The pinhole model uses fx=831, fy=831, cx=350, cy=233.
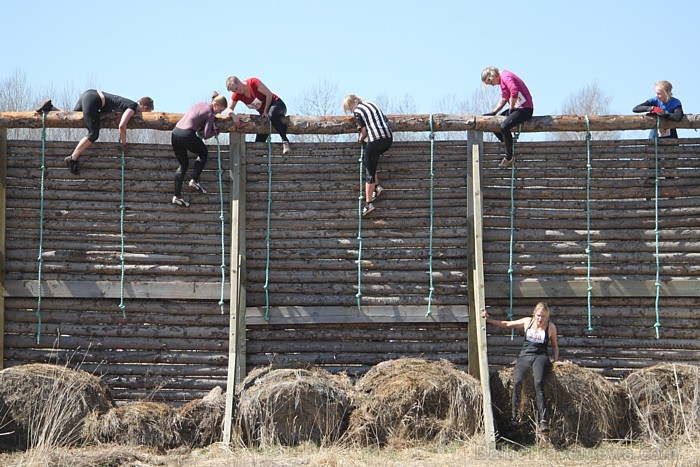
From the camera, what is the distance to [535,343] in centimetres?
958

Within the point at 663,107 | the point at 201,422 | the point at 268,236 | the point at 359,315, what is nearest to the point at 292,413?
the point at 201,422

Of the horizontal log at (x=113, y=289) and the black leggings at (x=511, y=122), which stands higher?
the black leggings at (x=511, y=122)

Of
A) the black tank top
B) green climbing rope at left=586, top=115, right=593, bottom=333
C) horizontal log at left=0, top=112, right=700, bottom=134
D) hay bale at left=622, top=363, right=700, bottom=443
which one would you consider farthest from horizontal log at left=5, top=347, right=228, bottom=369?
hay bale at left=622, top=363, right=700, bottom=443

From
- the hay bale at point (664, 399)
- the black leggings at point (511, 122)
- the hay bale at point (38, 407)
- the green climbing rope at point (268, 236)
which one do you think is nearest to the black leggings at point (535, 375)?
the hay bale at point (664, 399)

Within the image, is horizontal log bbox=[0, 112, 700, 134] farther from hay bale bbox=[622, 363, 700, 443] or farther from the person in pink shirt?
hay bale bbox=[622, 363, 700, 443]

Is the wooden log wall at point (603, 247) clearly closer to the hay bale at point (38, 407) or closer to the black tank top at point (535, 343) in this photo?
the black tank top at point (535, 343)

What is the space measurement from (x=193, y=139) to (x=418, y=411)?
4241mm

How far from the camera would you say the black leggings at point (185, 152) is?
33.4 feet

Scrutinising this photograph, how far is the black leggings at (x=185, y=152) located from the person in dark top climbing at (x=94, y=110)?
26.3 inches

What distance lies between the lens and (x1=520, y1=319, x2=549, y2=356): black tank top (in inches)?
376

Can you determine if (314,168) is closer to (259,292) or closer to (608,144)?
(259,292)

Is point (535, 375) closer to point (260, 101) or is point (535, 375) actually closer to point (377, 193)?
point (377, 193)

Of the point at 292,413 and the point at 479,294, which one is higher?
the point at 479,294

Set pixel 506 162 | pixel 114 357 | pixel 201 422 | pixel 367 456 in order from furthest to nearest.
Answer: pixel 506 162, pixel 114 357, pixel 201 422, pixel 367 456
